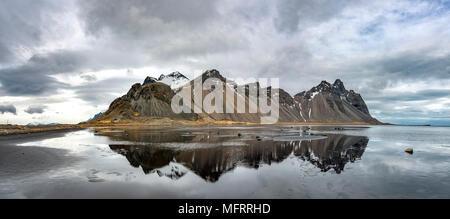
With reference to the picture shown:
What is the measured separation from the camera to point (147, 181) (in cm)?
1620

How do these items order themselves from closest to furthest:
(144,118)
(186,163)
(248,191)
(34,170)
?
(248,191) → (34,170) → (186,163) → (144,118)

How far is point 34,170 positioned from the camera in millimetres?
18688
